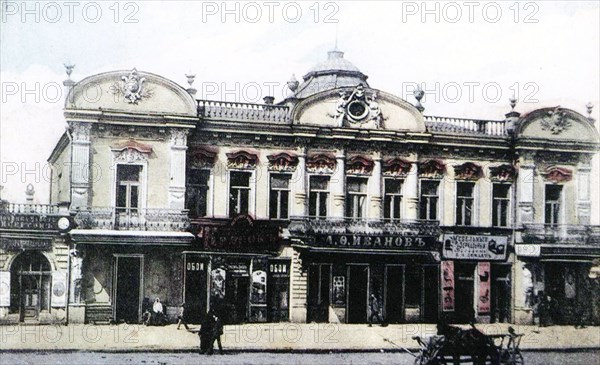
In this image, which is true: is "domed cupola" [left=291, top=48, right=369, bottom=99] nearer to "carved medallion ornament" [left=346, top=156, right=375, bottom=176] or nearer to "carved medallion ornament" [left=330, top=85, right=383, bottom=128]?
"carved medallion ornament" [left=330, top=85, right=383, bottom=128]

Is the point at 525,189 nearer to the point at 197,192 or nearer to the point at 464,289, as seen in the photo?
the point at 464,289

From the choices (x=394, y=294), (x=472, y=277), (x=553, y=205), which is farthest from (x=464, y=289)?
(x=553, y=205)

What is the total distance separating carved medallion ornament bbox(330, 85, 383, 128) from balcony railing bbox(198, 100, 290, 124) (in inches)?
54.9

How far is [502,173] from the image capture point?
17.9 m

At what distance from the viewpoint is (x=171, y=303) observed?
15477 mm

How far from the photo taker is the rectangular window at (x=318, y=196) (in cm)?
1702

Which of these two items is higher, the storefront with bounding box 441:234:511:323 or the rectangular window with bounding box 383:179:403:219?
the rectangular window with bounding box 383:179:403:219

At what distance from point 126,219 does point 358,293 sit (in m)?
6.27

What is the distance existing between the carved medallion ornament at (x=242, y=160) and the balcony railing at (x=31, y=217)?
4.32 m

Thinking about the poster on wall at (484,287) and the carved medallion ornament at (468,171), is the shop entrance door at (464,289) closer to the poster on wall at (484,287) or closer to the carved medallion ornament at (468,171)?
the poster on wall at (484,287)

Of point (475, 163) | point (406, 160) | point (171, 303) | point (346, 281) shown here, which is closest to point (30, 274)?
point (171, 303)

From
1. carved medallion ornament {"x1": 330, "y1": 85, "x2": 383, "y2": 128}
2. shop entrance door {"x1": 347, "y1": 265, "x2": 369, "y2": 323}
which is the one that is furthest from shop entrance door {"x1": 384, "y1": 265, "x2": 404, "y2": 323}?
carved medallion ornament {"x1": 330, "y1": 85, "x2": 383, "y2": 128}

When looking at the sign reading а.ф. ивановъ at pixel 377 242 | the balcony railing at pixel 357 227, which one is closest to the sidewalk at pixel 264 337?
the sign reading а.ф. ивановъ at pixel 377 242

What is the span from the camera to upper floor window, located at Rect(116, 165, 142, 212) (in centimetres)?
1525
